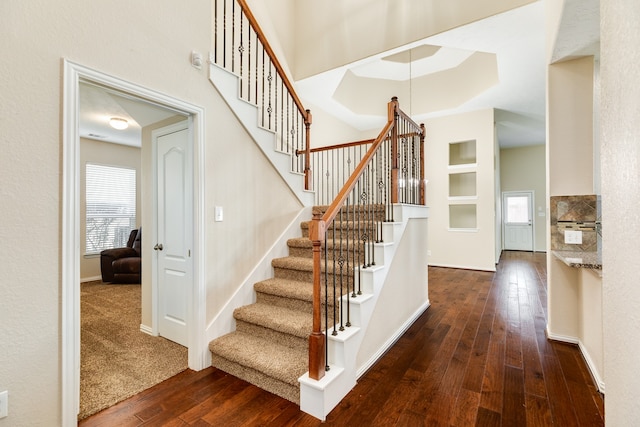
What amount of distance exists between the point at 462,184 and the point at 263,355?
5854 millimetres

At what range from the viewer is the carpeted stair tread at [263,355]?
1.97 metres

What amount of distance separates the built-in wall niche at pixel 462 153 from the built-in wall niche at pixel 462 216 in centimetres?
96

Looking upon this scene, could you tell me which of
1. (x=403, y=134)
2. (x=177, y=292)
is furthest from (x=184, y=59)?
(x=403, y=134)

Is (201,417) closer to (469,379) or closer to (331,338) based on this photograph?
(331,338)

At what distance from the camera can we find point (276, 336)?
7.70 feet

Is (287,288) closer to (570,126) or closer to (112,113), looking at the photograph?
(570,126)

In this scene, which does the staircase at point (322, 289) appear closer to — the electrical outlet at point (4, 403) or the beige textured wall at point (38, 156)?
the beige textured wall at point (38, 156)

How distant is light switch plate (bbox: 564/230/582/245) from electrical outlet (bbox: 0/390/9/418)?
4.27 metres

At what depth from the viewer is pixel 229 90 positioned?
8.60 feet

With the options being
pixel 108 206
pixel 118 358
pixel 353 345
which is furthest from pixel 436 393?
pixel 108 206

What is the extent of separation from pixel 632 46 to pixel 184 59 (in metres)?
2.58

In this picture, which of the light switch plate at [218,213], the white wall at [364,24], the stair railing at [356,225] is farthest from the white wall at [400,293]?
the white wall at [364,24]

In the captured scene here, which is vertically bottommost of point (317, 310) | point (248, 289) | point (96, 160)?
point (248, 289)

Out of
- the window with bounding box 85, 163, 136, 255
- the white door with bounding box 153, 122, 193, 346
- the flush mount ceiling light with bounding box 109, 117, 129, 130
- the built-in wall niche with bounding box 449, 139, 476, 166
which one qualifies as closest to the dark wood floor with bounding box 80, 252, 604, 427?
the white door with bounding box 153, 122, 193, 346
